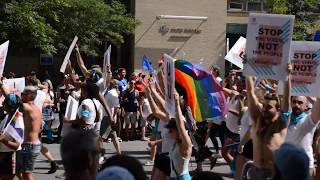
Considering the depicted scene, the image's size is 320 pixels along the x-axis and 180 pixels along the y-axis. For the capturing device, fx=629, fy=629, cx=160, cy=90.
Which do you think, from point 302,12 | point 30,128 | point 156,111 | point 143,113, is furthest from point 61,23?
point 156,111

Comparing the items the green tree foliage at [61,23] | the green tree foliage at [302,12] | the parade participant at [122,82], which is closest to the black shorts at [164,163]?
the parade participant at [122,82]

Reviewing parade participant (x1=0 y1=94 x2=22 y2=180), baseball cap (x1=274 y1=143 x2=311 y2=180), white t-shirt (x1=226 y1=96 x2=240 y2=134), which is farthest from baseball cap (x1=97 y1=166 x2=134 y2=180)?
white t-shirt (x1=226 y1=96 x2=240 y2=134)

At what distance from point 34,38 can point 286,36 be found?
17766 mm

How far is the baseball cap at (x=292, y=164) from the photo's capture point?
3369 millimetres

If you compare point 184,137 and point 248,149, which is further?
point 248,149

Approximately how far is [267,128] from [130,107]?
959 centimetres

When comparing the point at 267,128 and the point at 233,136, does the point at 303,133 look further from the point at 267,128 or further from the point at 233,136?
the point at 233,136

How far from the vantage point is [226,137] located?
1062 cm

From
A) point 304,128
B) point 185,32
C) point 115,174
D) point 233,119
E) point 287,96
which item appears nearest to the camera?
point 115,174

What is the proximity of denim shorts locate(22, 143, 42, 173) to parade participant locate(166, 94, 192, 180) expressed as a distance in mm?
2272

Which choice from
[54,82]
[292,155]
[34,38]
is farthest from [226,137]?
[54,82]

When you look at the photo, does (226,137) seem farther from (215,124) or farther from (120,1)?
(120,1)

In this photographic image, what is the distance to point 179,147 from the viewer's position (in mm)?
6391

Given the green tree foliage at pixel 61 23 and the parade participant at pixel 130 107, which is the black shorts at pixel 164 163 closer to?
the parade participant at pixel 130 107
